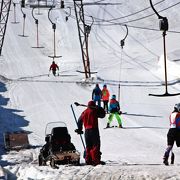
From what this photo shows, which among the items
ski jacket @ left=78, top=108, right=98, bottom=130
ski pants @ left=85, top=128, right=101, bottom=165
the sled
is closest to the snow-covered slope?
the sled

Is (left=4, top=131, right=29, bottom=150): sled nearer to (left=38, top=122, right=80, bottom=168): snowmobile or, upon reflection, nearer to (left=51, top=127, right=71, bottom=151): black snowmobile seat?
(left=38, top=122, right=80, bottom=168): snowmobile

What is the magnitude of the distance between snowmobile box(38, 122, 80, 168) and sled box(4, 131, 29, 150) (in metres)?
3.46

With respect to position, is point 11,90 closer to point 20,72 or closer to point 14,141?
point 20,72

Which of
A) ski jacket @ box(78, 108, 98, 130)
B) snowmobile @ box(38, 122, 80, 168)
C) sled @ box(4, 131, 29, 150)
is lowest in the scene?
sled @ box(4, 131, 29, 150)

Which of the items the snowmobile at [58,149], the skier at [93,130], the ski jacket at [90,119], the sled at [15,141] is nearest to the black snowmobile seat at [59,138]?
the snowmobile at [58,149]

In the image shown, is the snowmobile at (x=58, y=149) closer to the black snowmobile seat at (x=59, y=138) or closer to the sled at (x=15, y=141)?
the black snowmobile seat at (x=59, y=138)

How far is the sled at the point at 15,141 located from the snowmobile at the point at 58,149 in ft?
11.4

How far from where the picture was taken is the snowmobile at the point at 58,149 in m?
12.7

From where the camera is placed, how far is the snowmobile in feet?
41.6

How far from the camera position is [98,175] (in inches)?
401

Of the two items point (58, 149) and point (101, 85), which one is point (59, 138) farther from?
point (101, 85)

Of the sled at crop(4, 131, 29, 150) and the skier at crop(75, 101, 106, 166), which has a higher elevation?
the skier at crop(75, 101, 106, 166)

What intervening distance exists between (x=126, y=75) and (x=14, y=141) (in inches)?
788

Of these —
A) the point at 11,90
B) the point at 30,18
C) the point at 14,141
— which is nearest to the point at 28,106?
the point at 11,90
